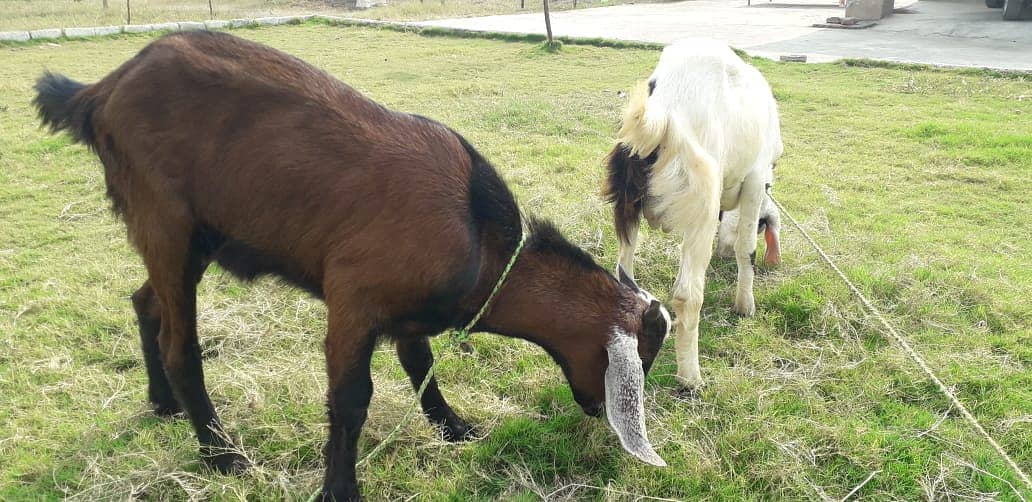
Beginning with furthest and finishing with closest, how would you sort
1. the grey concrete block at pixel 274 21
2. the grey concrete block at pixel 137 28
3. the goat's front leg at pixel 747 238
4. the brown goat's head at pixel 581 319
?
the grey concrete block at pixel 274 21, the grey concrete block at pixel 137 28, the goat's front leg at pixel 747 238, the brown goat's head at pixel 581 319

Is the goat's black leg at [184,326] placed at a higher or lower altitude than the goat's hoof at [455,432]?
higher

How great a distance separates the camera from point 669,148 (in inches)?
137

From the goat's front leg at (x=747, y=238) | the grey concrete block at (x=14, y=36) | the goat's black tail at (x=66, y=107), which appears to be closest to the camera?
the goat's black tail at (x=66, y=107)

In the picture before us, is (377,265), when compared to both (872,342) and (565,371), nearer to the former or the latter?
(565,371)

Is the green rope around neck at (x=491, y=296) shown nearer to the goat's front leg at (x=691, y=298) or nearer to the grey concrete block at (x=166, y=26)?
the goat's front leg at (x=691, y=298)

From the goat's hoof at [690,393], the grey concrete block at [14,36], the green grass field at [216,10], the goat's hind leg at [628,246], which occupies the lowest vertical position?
the goat's hoof at [690,393]

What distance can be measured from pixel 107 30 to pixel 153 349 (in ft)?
52.6

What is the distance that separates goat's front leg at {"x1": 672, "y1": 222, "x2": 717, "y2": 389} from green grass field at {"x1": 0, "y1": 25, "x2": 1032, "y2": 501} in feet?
0.44

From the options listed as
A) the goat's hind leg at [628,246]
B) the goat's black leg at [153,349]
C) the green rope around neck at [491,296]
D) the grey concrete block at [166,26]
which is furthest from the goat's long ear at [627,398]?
the grey concrete block at [166,26]

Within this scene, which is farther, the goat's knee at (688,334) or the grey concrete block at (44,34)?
the grey concrete block at (44,34)

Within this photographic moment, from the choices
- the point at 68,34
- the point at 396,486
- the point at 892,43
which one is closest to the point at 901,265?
the point at 396,486

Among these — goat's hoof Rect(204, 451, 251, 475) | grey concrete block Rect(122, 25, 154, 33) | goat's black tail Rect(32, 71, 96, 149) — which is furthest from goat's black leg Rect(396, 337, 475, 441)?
grey concrete block Rect(122, 25, 154, 33)

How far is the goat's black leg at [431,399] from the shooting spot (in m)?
3.27

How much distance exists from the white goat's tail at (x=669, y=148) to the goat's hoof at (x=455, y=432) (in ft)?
Answer: 5.39
